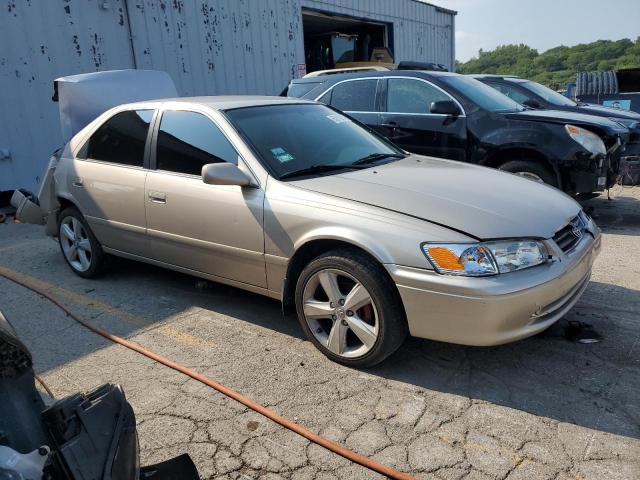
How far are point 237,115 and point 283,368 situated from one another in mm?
1772

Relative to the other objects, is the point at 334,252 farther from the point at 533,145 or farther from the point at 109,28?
the point at 109,28

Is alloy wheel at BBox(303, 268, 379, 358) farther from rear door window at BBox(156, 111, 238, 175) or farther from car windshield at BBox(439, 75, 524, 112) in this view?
car windshield at BBox(439, 75, 524, 112)

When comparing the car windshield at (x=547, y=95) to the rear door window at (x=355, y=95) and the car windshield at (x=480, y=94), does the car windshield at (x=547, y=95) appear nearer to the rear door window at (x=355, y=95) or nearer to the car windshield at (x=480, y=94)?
the car windshield at (x=480, y=94)

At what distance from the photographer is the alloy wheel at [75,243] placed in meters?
4.86

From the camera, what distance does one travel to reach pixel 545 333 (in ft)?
11.3

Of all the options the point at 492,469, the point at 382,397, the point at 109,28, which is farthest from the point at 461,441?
the point at 109,28

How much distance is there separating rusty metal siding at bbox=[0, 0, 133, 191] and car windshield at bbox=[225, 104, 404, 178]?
624 centimetres

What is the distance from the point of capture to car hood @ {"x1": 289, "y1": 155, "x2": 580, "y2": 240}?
2.84 m

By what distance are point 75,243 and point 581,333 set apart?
4.26 metres

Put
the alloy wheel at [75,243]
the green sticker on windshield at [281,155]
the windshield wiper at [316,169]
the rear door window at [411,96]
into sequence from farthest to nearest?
the rear door window at [411,96] < the alloy wheel at [75,243] < the green sticker on windshield at [281,155] < the windshield wiper at [316,169]

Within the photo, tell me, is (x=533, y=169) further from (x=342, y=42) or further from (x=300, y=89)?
Answer: (x=342, y=42)

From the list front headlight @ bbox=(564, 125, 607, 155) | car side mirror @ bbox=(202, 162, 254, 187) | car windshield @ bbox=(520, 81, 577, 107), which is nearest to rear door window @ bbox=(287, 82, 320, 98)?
front headlight @ bbox=(564, 125, 607, 155)

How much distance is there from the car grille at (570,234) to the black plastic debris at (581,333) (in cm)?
60

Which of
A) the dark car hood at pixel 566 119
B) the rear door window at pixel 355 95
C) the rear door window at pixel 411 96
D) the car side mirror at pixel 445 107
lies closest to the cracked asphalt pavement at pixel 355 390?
the dark car hood at pixel 566 119
